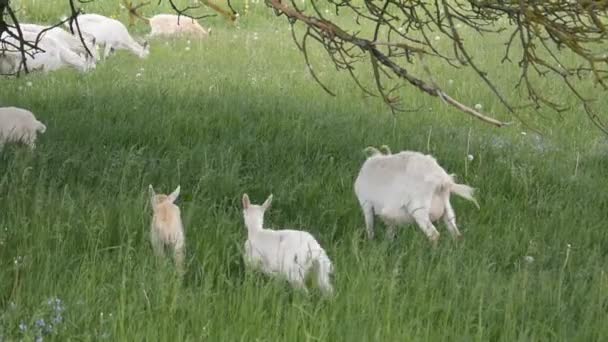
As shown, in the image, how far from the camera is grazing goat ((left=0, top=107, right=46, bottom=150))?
Result: 578 centimetres

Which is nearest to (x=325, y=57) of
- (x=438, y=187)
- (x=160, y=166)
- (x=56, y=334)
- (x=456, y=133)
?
(x=456, y=133)

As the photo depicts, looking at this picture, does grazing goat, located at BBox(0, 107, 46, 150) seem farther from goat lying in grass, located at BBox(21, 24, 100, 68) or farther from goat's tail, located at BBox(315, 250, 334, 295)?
goat lying in grass, located at BBox(21, 24, 100, 68)

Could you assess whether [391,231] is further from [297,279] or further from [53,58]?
[53,58]

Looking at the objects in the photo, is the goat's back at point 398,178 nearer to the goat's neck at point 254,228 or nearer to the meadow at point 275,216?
the meadow at point 275,216

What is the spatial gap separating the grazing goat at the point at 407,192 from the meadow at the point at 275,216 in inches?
5.8

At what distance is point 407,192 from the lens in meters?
4.64

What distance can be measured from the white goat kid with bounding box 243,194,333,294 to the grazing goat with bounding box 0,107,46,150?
242 centimetres

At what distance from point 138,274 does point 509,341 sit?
152 centimetres

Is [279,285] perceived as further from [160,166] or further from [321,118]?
[321,118]

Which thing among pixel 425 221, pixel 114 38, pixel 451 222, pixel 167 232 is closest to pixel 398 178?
pixel 425 221

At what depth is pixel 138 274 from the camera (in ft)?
12.0

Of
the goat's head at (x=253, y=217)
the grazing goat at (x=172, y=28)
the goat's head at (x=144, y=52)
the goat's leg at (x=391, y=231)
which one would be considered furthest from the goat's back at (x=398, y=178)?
the grazing goat at (x=172, y=28)

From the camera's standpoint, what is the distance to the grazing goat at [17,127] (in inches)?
228

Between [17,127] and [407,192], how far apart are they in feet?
8.99
